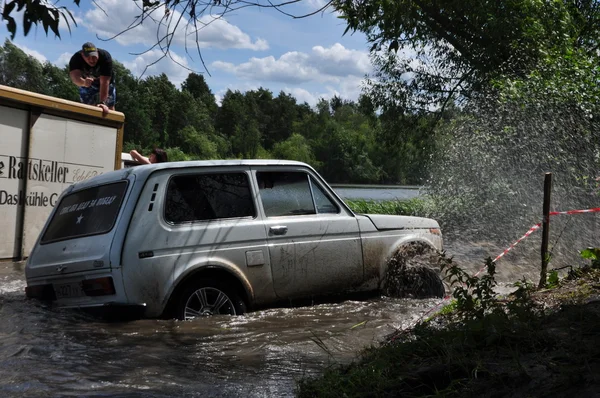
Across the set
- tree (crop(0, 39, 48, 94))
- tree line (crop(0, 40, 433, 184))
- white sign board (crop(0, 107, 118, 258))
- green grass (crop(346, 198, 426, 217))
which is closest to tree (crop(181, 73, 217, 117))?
tree line (crop(0, 40, 433, 184))

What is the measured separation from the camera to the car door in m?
7.67

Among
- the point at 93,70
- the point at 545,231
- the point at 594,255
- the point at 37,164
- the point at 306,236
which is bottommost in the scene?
the point at 594,255

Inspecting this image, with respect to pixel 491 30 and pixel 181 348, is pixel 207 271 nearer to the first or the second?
pixel 181 348

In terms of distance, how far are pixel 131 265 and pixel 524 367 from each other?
12.1 ft

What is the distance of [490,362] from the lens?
4227 millimetres

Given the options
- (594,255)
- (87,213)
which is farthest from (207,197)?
(594,255)

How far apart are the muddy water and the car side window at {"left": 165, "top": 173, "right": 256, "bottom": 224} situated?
982 mm

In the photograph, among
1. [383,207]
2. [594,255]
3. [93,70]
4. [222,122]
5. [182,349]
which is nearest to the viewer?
[182,349]

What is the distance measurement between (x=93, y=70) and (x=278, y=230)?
5619 mm

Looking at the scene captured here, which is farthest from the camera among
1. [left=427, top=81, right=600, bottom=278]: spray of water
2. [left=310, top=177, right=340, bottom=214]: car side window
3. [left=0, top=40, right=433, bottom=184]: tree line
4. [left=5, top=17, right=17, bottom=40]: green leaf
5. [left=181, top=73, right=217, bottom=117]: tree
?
[left=181, top=73, right=217, bottom=117]: tree

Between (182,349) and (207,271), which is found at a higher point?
(207,271)

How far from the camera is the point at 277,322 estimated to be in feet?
24.2

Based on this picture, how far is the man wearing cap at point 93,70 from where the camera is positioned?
1171cm

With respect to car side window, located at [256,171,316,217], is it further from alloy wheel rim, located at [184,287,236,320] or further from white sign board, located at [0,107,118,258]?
white sign board, located at [0,107,118,258]
